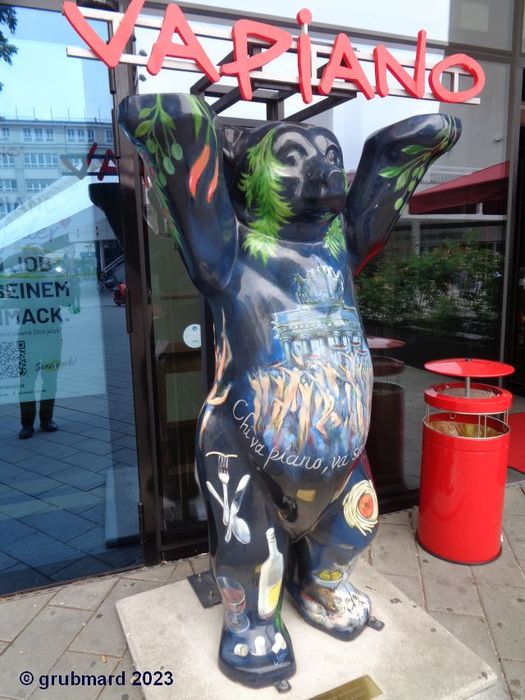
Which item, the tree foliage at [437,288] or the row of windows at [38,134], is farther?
the tree foliage at [437,288]

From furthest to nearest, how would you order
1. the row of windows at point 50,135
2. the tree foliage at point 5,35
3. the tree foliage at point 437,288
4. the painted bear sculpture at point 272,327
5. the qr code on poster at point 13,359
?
the tree foliage at point 437,288
the qr code on poster at point 13,359
the row of windows at point 50,135
the tree foliage at point 5,35
the painted bear sculpture at point 272,327

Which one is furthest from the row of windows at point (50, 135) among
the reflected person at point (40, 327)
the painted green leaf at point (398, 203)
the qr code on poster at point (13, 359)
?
the painted green leaf at point (398, 203)

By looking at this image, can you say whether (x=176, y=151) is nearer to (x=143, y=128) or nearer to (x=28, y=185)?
(x=143, y=128)

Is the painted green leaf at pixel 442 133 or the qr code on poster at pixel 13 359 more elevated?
the painted green leaf at pixel 442 133

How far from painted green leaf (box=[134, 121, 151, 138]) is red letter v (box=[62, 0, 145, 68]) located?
0.17 meters

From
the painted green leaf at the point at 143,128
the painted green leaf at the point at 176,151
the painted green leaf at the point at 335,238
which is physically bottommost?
the painted green leaf at the point at 335,238

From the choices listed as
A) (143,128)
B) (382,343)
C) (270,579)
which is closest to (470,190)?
(382,343)

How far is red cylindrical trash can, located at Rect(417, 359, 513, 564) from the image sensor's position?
263 centimetres

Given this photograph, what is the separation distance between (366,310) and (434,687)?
2.05 meters

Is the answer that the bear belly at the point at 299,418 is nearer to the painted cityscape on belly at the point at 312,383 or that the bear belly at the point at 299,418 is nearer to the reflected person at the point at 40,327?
the painted cityscape on belly at the point at 312,383

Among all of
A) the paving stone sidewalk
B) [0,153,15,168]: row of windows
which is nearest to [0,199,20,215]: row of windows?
[0,153,15,168]: row of windows

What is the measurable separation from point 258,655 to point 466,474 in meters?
1.39

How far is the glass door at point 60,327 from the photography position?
8.10ft

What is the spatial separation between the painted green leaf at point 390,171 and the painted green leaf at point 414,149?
56mm
